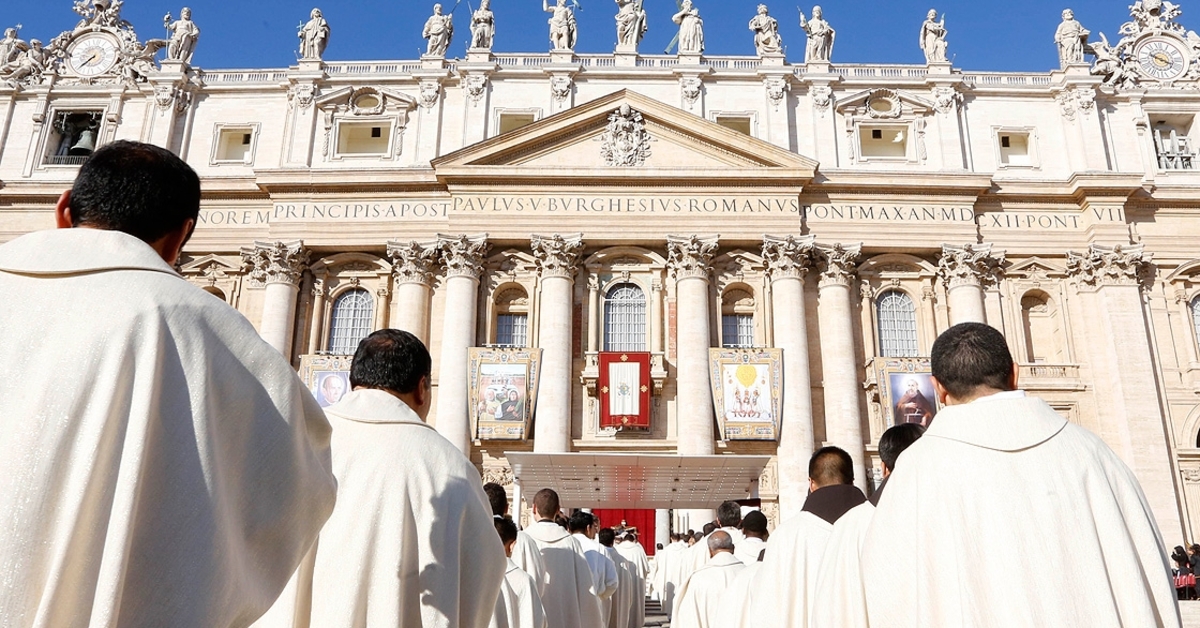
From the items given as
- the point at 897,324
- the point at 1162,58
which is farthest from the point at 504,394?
the point at 1162,58

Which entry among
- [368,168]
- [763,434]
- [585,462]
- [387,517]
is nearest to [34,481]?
[387,517]

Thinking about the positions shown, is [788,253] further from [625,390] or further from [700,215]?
[625,390]

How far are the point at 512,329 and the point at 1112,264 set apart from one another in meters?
17.8

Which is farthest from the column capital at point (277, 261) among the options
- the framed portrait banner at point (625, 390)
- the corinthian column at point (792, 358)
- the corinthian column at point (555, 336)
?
the corinthian column at point (792, 358)

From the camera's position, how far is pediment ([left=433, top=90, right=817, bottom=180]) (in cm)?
2623

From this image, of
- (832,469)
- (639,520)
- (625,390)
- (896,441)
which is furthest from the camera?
(639,520)

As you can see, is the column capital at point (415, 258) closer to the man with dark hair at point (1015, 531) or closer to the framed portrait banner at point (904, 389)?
the framed portrait banner at point (904, 389)

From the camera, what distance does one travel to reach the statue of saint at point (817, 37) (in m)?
29.0

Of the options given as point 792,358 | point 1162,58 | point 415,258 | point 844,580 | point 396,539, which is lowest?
point 844,580

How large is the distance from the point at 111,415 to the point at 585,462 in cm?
1821

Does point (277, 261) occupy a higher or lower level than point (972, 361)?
higher

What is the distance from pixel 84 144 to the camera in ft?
96.6

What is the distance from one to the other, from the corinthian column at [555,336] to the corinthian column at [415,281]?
324 cm

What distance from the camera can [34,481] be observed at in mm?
2021
